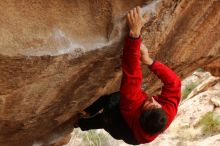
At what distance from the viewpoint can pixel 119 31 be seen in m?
2.95

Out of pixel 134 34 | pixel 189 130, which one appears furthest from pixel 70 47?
pixel 189 130

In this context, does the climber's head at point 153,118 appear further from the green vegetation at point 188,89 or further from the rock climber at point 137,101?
the green vegetation at point 188,89

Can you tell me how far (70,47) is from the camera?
2.85 m

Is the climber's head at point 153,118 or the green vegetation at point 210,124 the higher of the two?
the climber's head at point 153,118

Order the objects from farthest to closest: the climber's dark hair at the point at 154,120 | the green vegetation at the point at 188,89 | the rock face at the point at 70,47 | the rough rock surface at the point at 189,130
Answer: the green vegetation at the point at 188,89 < the rough rock surface at the point at 189,130 < the climber's dark hair at the point at 154,120 < the rock face at the point at 70,47

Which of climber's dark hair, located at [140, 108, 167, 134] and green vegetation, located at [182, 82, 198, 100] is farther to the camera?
green vegetation, located at [182, 82, 198, 100]

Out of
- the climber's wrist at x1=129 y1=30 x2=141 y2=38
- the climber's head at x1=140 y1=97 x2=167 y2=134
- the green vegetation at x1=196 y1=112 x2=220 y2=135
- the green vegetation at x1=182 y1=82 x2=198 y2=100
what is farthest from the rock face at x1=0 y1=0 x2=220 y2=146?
the green vegetation at x1=182 y1=82 x2=198 y2=100

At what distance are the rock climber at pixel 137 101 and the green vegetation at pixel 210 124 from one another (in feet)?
17.0

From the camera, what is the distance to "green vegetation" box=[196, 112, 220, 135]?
8430mm

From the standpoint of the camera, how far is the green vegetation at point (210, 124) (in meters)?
8.43

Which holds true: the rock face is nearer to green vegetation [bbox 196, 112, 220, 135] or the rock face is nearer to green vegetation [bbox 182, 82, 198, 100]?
green vegetation [bbox 196, 112, 220, 135]

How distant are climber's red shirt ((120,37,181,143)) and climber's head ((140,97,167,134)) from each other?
0.09 meters

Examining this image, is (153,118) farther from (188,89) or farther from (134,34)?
(188,89)

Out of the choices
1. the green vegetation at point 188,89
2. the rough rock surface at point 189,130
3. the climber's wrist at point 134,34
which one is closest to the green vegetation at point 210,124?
the rough rock surface at point 189,130
